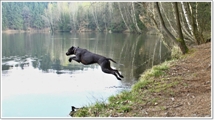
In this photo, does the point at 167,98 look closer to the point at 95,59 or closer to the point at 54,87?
the point at 95,59

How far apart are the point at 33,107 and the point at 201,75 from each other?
642cm

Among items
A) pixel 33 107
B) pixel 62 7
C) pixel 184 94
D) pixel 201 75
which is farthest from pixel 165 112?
pixel 62 7

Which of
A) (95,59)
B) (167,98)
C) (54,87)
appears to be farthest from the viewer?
(54,87)

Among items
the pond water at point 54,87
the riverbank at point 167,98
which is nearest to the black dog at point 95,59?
the riverbank at point 167,98

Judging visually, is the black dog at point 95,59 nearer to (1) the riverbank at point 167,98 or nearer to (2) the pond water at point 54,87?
(1) the riverbank at point 167,98

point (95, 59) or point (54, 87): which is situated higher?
point (95, 59)

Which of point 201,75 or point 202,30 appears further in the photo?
point 202,30

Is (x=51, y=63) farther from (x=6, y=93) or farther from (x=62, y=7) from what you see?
(x=62, y=7)

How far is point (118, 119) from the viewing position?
6484mm

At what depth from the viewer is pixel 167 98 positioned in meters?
7.88

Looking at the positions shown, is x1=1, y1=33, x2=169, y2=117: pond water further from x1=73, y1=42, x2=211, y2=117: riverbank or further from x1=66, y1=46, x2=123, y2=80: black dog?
x1=66, y1=46, x2=123, y2=80: black dog

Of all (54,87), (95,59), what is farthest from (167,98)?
(54,87)

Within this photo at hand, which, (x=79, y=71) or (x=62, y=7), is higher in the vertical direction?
(x=62, y=7)

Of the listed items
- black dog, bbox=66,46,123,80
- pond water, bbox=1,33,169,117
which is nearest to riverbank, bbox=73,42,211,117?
black dog, bbox=66,46,123,80
